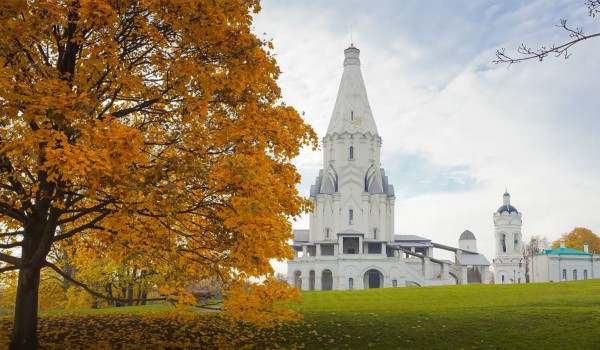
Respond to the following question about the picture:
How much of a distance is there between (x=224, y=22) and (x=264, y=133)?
228cm

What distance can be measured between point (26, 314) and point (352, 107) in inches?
2428

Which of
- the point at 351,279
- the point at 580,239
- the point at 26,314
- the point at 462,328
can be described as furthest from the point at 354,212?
the point at 26,314

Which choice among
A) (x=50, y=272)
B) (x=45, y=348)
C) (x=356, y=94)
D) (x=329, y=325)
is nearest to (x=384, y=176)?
(x=356, y=94)

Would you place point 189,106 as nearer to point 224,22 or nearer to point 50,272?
point 224,22

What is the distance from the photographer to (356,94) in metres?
70.1

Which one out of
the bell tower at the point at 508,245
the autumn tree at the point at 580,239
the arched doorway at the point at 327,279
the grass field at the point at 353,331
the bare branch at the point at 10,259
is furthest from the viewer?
the autumn tree at the point at 580,239

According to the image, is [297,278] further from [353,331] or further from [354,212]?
[353,331]

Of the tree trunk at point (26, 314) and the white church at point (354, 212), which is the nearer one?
the tree trunk at point (26, 314)

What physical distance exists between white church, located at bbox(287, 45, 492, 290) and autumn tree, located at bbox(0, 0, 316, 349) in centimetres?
5379

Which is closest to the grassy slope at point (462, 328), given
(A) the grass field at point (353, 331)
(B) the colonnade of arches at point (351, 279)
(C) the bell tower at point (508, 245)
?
(A) the grass field at point (353, 331)

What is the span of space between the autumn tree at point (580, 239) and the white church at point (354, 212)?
35.1m

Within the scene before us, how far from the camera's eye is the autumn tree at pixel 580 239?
96.3m

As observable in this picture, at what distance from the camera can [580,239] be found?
3915 inches

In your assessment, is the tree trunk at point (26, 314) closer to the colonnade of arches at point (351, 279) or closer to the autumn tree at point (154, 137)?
the autumn tree at point (154, 137)
